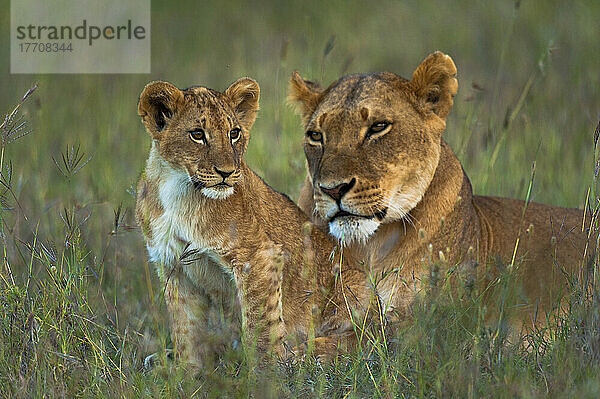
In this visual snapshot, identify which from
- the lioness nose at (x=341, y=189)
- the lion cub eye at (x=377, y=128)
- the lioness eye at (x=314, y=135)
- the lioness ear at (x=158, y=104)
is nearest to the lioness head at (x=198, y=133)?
the lioness ear at (x=158, y=104)

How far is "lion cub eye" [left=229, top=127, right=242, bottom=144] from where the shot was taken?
4246mm

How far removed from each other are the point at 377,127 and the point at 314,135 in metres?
0.33

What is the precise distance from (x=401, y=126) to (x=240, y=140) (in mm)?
735

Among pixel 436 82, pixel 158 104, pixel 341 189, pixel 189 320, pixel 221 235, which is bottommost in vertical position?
pixel 189 320

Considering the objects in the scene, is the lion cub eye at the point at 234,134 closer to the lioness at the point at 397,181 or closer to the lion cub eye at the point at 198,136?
the lion cub eye at the point at 198,136

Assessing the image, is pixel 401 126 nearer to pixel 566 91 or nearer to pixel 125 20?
pixel 566 91

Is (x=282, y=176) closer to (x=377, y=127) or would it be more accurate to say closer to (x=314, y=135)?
(x=314, y=135)

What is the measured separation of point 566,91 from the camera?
9094mm

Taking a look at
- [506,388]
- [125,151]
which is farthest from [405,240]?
[125,151]

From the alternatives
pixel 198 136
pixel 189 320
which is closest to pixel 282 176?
pixel 189 320

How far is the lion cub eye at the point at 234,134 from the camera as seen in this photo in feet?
13.9

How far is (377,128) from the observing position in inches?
170

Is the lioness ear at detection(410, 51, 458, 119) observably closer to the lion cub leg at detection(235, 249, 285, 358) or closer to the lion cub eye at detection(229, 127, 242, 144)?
the lion cub eye at detection(229, 127, 242, 144)

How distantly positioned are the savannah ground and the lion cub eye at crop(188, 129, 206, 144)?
1.62 ft
